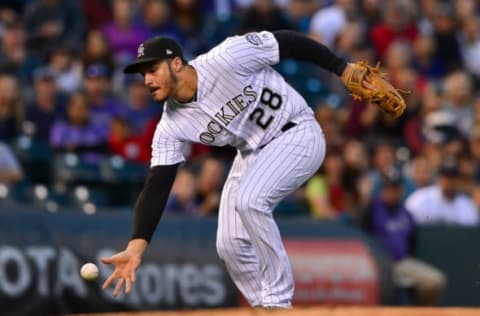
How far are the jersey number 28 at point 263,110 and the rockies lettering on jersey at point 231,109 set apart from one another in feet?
0.22

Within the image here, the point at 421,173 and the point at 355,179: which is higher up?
the point at 355,179

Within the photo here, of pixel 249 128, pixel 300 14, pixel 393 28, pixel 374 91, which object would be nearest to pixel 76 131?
pixel 300 14

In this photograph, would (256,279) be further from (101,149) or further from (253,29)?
(253,29)

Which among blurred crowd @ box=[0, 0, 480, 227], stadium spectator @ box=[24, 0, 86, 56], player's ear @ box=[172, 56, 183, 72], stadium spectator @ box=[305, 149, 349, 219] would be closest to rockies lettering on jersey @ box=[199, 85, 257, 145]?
player's ear @ box=[172, 56, 183, 72]

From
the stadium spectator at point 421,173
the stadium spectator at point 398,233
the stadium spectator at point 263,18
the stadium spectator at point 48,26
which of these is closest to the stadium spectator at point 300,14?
the stadium spectator at point 263,18

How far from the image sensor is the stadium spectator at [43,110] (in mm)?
12852

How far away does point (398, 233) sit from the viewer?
12797 mm

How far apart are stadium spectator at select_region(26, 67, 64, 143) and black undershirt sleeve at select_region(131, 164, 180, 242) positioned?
4930 millimetres

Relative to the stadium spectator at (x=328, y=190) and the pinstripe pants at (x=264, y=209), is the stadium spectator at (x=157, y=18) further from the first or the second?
the pinstripe pants at (x=264, y=209)

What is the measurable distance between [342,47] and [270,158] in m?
7.54

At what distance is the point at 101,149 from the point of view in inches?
512

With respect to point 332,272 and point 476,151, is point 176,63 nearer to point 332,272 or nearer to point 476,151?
point 332,272

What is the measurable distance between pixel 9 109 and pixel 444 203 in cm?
430

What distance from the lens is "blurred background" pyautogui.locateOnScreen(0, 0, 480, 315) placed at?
11250 millimetres
